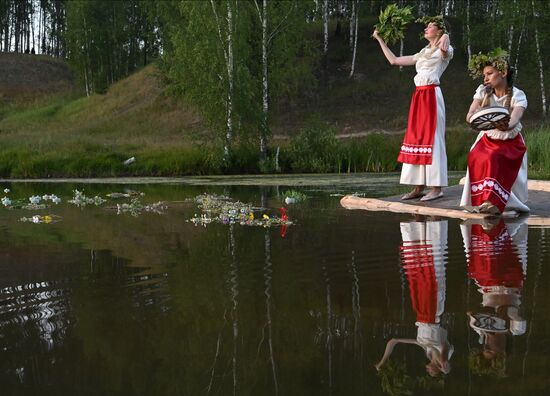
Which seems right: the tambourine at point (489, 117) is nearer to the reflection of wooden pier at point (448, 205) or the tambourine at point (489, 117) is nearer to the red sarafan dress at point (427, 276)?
the reflection of wooden pier at point (448, 205)

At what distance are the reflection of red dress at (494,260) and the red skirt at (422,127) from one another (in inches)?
121

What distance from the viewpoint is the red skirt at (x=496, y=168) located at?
9312 mm

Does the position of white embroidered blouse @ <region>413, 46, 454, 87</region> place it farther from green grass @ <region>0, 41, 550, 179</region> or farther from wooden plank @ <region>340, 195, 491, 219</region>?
green grass @ <region>0, 41, 550, 179</region>

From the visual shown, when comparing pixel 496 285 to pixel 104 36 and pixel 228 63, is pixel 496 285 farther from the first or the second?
pixel 104 36

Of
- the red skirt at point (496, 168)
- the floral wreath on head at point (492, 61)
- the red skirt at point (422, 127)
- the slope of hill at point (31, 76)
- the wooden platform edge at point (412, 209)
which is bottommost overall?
the wooden platform edge at point (412, 209)

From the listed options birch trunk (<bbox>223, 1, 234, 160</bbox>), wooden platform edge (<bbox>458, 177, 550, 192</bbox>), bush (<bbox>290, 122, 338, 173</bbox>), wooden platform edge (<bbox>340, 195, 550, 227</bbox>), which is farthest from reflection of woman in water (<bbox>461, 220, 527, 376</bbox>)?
birch trunk (<bbox>223, 1, 234, 160</bbox>)

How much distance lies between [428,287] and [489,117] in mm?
4843

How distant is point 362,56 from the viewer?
56781mm

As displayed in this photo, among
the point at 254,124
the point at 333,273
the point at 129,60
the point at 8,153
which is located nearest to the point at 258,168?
the point at 254,124

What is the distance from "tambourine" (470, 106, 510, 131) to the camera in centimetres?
909

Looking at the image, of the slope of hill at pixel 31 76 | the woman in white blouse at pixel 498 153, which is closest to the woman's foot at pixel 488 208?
the woman in white blouse at pixel 498 153

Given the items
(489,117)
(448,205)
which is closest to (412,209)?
(448,205)

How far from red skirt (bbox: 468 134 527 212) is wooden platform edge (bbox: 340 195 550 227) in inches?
10.7

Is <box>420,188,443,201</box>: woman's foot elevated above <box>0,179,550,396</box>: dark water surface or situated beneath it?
elevated above
